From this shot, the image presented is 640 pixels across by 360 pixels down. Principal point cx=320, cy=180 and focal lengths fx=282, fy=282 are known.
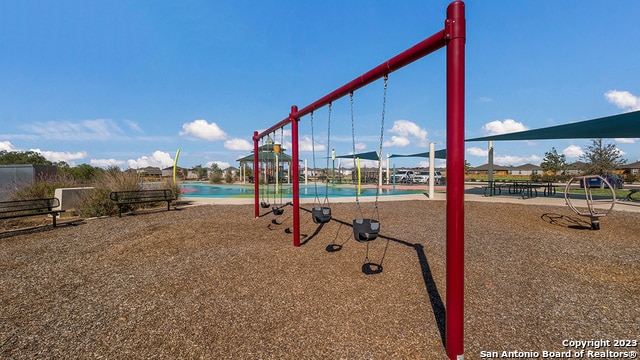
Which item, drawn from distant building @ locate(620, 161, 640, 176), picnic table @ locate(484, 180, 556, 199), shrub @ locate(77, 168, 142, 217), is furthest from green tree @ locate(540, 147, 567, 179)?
shrub @ locate(77, 168, 142, 217)

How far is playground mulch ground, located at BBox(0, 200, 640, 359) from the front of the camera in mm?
2344

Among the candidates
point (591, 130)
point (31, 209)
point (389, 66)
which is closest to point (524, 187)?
point (591, 130)

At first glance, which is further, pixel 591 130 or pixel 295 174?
pixel 591 130

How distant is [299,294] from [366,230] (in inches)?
43.2

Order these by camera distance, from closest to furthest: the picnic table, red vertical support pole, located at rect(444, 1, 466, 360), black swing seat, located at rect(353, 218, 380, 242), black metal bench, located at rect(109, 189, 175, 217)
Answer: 1. red vertical support pole, located at rect(444, 1, 466, 360)
2. black swing seat, located at rect(353, 218, 380, 242)
3. black metal bench, located at rect(109, 189, 175, 217)
4. the picnic table

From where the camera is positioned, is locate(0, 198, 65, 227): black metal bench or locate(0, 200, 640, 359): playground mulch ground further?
locate(0, 198, 65, 227): black metal bench

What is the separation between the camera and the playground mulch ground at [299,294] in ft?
7.69

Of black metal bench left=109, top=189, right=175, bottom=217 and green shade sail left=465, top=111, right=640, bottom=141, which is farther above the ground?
green shade sail left=465, top=111, right=640, bottom=141

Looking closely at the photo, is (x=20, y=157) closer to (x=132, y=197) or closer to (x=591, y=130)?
(x=132, y=197)

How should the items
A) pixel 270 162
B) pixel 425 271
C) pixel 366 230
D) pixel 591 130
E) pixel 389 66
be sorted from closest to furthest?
pixel 389 66 < pixel 366 230 < pixel 425 271 < pixel 591 130 < pixel 270 162

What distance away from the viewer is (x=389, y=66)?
291 cm

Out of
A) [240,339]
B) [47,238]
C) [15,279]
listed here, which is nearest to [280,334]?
[240,339]

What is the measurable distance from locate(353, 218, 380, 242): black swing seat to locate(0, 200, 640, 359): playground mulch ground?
1.88 ft

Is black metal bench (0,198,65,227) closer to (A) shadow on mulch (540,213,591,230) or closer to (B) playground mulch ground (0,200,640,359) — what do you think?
(B) playground mulch ground (0,200,640,359)
